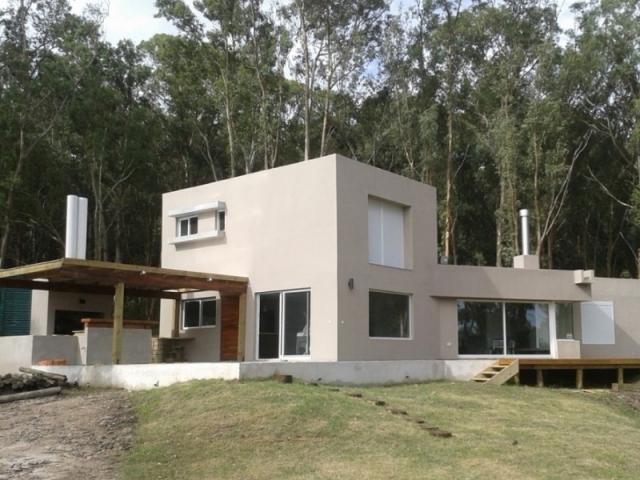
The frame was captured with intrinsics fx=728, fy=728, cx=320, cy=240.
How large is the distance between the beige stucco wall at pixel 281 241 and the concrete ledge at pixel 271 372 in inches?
39.2

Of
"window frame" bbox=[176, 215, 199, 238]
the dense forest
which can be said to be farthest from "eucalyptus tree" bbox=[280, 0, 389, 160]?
"window frame" bbox=[176, 215, 199, 238]

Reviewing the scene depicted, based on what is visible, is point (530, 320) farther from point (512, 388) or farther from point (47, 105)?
point (47, 105)

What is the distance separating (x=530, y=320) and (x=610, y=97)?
61.8 feet

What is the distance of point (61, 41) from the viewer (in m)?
30.3

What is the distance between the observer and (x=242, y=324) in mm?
17984

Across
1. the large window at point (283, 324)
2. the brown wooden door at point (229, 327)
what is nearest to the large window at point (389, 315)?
the large window at point (283, 324)

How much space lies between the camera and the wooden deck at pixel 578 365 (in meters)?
18.7

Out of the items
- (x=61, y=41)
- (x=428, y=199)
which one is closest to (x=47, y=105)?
(x=61, y=41)

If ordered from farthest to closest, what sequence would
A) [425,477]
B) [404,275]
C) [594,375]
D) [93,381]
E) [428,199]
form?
[594,375] < [428,199] < [404,275] < [93,381] < [425,477]

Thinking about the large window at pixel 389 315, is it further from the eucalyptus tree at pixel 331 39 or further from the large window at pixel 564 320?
the eucalyptus tree at pixel 331 39

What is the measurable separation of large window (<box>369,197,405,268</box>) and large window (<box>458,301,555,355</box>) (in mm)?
2830

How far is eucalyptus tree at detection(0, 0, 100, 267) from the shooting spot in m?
29.2

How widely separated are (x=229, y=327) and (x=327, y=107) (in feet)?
58.9

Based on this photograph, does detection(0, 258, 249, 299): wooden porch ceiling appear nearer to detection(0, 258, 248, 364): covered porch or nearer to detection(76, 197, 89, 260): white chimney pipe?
detection(0, 258, 248, 364): covered porch
